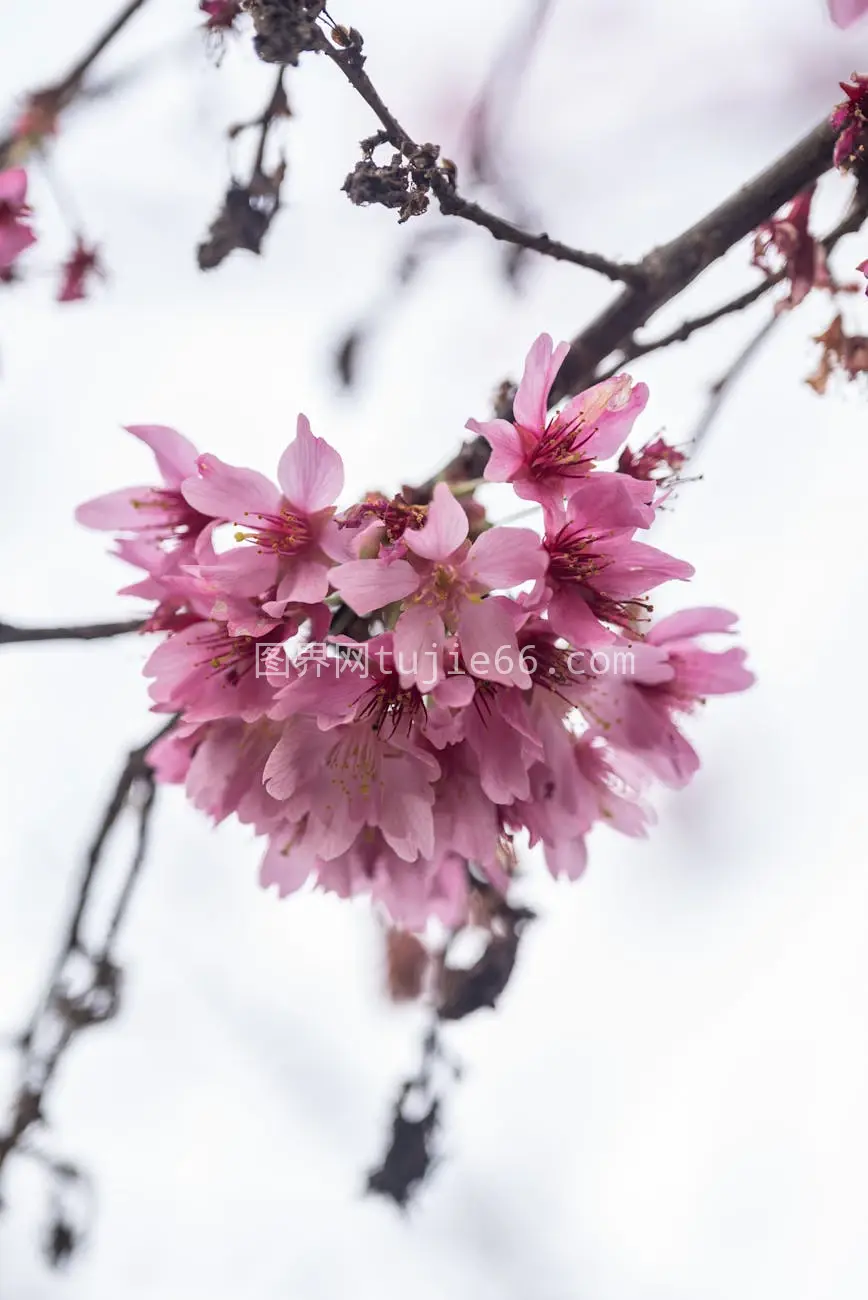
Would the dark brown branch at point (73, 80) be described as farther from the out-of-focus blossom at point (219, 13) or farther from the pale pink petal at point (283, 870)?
the pale pink petal at point (283, 870)

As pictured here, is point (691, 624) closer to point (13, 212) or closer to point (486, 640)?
point (486, 640)

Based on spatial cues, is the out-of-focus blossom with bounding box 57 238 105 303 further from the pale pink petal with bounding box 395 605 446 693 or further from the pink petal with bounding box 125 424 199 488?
the pale pink petal with bounding box 395 605 446 693

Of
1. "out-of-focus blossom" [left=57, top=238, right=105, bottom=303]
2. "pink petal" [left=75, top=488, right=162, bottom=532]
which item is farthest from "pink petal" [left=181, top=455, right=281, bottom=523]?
"out-of-focus blossom" [left=57, top=238, right=105, bottom=303]

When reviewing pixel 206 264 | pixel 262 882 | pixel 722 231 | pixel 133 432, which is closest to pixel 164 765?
pixel 262 882

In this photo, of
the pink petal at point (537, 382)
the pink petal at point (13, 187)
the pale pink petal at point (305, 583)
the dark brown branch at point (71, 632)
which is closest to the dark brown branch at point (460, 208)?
the pink petal at point (537, 382)

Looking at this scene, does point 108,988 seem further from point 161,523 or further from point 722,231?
point 722,231

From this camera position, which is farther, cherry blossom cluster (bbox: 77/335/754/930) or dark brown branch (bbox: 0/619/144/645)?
dark brown branch (bbox: 0/619/144/645)
